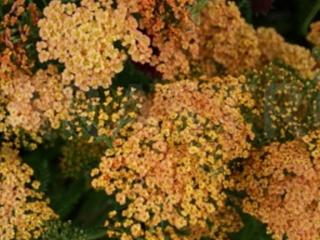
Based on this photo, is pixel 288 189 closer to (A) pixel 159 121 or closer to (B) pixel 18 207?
(A) pixel 159 121

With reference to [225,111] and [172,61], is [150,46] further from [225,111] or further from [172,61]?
[225,111]

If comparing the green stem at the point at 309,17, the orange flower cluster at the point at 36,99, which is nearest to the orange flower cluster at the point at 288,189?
the orange flower cluster at the point at 36,99

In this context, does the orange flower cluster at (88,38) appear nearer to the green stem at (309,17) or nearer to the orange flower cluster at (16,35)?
the orange flower cluster at (16,35)

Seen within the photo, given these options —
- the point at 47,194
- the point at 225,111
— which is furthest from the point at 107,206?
the point at 225,111

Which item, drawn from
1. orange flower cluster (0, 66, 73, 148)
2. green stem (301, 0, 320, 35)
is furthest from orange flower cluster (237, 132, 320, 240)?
green stem (301, 0, 320, 35)

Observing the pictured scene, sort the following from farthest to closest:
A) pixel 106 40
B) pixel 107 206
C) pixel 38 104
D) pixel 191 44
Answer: pixel 107 206 → pixel 191 44 → pixel 38 104 → pixel 106 40

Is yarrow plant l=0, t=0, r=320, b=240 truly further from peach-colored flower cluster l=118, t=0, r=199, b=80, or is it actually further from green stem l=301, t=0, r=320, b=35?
green stem l=301, t=0, r=320, b=35
